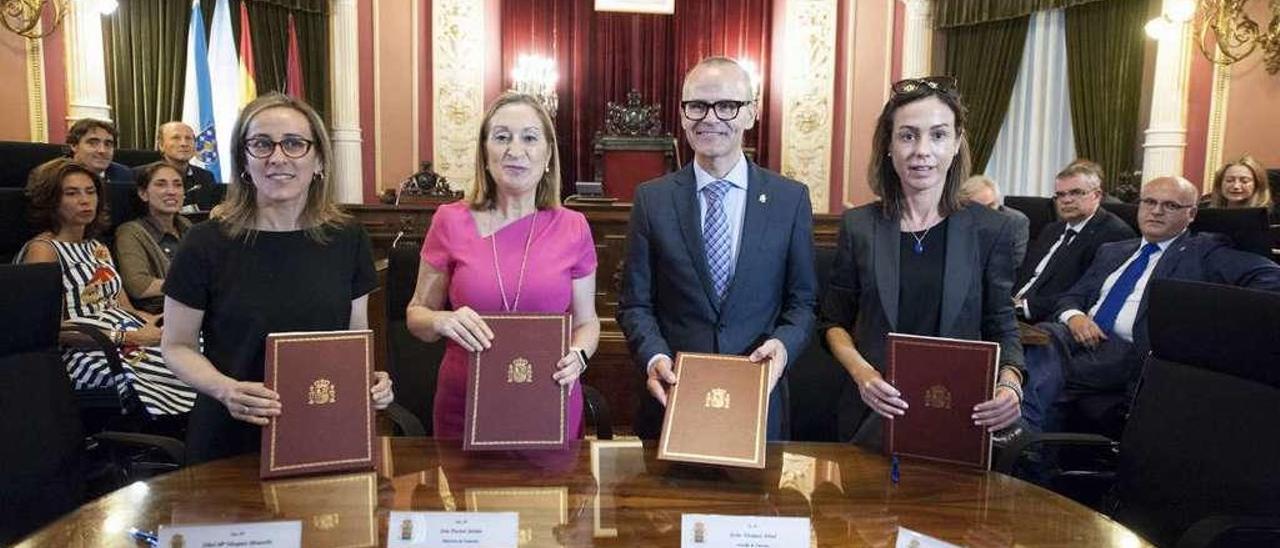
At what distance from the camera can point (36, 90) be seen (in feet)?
17.3

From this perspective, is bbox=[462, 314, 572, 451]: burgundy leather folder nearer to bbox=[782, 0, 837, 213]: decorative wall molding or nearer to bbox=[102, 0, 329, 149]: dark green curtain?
bbox=[102, 0, 329, 149]: dark green curtain

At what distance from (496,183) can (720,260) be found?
0.51m

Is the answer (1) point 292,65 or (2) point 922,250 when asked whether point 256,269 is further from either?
(1) point 292,65

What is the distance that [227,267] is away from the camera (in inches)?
61.1

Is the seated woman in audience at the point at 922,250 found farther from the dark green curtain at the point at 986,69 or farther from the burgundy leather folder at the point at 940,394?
the dark green curtain at the point at 986,69

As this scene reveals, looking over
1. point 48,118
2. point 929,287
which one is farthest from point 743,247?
point 48,118

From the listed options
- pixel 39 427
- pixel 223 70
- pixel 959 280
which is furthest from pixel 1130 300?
pixel 223 70

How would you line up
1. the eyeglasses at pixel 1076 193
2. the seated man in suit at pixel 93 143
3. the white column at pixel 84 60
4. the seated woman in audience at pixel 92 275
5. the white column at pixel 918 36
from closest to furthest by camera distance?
the seated woman in audience at pixel 92 275
the eyeglasses at pixel 1076 193
the seated man in suit at pixel 93 143
the white column at pixel 84 60
the white column at pixel 918 36

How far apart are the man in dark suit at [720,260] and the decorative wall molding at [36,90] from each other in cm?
529

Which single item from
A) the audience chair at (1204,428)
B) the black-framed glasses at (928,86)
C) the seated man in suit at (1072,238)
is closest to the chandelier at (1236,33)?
the seated man in suit at (1072,238)

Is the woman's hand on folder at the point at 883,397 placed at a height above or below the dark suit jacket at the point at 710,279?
below

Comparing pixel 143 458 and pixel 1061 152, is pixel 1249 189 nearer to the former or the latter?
pixel 1061 152

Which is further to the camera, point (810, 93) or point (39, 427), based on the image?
point (810, 93)

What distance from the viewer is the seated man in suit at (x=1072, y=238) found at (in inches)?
151
